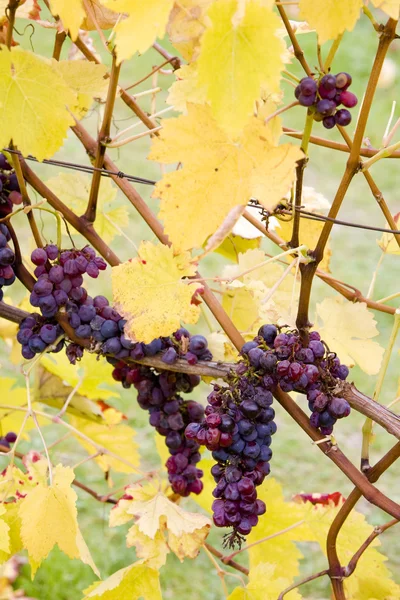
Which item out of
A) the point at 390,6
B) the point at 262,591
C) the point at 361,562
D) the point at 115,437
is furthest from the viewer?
the point at 115,437

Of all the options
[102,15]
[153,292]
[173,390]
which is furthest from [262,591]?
[102,15]

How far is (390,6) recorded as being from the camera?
1.68 ft

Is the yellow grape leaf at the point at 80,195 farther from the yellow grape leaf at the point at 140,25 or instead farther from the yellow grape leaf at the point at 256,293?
the yellow grape leaf at the point at 140,25

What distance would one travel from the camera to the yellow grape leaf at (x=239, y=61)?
533 mm

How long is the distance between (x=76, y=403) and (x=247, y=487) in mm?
451

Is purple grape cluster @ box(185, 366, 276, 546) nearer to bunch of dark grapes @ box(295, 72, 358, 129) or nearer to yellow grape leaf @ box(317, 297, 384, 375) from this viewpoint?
yellow grape leaf @ box(317, 297, 384, 375)

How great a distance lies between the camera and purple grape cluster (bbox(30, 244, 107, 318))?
765 millimetres

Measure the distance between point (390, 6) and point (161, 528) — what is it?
2.13 ft

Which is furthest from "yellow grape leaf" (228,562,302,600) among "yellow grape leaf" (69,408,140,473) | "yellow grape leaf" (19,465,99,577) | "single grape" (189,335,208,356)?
"yellow grape leaf" (69,408,140,473)

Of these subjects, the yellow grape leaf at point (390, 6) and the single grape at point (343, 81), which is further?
the single grape at point (343, 81)

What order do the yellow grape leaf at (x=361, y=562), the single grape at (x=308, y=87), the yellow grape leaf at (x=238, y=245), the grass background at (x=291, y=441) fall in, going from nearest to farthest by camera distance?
the single grape at (x=308, y=87) < the yellow grape leaf at (x=361, y=562) < the yellow grape leaf at (x=238, y=245) < the grass background at (x=291, y=441)

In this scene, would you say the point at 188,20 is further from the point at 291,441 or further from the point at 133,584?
the point at 291,441

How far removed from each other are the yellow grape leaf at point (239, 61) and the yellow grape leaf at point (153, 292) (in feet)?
0.67

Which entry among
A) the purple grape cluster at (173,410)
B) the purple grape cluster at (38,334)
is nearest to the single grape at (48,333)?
the purple grape cluster at (38,334)
